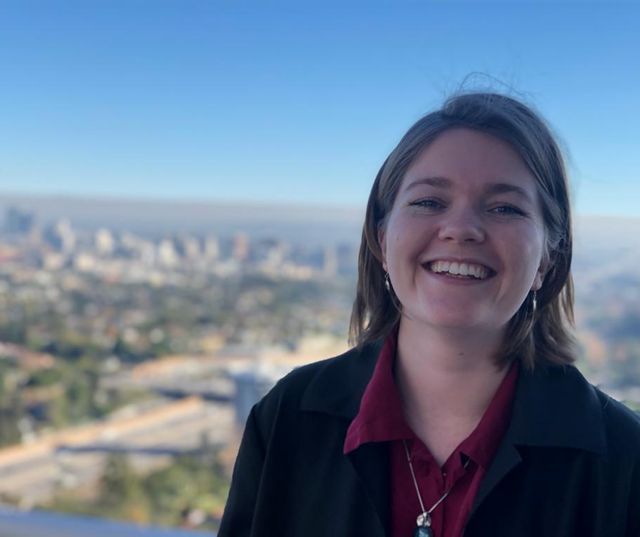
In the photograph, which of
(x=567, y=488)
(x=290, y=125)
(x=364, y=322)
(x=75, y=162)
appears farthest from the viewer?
(x=75, y=162)

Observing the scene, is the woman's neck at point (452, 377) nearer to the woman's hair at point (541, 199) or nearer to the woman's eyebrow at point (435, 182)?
the woman's hair at point (541, 199)

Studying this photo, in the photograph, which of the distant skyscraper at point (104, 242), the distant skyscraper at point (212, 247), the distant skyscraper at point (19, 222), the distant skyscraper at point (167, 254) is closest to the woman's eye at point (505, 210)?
the distant skyscraper at point (212, 247)

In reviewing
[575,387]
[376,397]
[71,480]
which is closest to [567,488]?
[575,387]

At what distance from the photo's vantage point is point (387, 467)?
92 centimetres

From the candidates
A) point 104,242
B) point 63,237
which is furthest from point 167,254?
point 63,237

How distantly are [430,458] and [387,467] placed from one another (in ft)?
0.23

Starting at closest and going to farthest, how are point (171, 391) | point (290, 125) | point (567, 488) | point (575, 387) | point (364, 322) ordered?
point (567, 488) < point (575, 387) < point (364, 322) < point (290, 125) < point (171, 391)

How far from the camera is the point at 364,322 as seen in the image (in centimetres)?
116

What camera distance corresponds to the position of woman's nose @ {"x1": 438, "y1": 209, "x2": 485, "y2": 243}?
2.72 feet

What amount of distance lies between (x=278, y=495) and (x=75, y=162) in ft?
10.4

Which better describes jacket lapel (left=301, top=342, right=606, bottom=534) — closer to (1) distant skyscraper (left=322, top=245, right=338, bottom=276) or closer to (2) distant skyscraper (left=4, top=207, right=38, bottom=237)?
(1) distant skyscraper (left=322, top=245, right=338, bottom=276)

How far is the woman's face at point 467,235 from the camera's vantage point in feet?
2.75

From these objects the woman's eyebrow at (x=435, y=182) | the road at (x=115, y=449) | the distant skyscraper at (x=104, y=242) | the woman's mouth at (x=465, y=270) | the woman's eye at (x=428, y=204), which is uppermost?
the woman's eyebrow at (x=435, y=182)

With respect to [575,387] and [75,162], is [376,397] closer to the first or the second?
[575,387]
